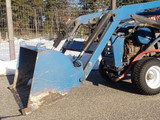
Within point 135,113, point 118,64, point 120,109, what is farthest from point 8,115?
point 118,64

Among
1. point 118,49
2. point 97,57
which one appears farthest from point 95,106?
point 118,49

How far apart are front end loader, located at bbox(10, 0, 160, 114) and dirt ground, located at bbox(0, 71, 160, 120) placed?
0.60 feet

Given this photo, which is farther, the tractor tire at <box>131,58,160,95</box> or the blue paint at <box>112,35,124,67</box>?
the blue paint at <box>112,35,124,67</box>

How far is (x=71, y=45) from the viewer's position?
15.3 feet

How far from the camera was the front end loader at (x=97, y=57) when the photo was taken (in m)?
3.20

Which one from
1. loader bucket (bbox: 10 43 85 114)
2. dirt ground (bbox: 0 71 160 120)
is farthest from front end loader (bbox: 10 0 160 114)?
dirt ground (bbox: 0 71 160 120)

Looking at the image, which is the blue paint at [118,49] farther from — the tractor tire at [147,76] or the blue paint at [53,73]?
the blue paint at [53,73]

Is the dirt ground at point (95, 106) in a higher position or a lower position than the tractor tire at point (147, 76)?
lower

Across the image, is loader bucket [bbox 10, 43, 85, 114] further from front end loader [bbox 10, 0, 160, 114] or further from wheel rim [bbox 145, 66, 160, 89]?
wheel rim [bbox 145, 66, 160, 89]

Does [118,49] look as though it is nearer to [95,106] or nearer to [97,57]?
[97,57]

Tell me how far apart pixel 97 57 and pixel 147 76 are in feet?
3.87

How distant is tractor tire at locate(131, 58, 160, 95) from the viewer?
148 inches

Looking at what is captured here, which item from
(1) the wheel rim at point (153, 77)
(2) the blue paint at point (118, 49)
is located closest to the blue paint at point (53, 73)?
(2) the blue paint at point (118, 49)

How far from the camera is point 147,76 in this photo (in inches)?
156
